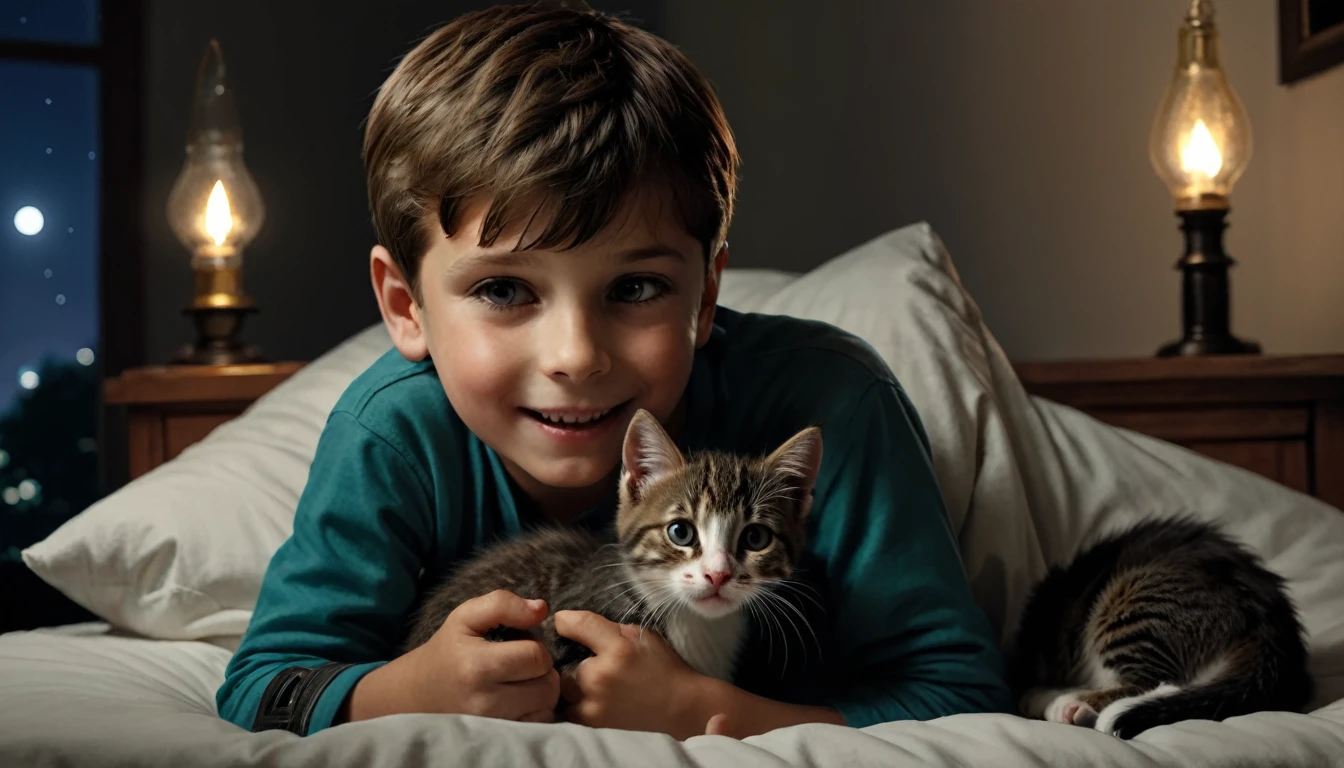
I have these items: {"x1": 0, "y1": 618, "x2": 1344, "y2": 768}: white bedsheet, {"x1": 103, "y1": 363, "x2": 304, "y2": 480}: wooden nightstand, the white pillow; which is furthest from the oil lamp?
{"x1": 0, "y1": 618, "x2": 1344, "y2": 768}: white bedsheet

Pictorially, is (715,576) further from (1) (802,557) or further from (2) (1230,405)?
(2) (1230,405)

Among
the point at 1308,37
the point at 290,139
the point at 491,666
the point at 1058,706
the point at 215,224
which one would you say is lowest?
the point at 1058,706

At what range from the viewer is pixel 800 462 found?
1119 mm

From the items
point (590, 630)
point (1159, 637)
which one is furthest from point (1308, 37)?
point (590, 630)

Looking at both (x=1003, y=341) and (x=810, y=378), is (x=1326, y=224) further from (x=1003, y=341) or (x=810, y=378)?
(x=810, y=378)

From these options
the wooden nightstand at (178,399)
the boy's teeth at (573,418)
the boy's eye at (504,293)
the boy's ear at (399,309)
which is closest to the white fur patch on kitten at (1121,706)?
the boy's teeth at (573,418)

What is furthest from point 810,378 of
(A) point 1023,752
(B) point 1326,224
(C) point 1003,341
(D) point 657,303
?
(C) point 1003,341

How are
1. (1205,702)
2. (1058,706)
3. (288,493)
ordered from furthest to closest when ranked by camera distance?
1. (288,493)
2. (1058,706)
3. (1205,702)

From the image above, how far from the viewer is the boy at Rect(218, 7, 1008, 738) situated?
1.04 metres

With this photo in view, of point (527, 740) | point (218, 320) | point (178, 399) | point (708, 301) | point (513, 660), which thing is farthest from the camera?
point (218, 320)

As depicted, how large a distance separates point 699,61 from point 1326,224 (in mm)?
2068

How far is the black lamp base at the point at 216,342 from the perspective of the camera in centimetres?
234

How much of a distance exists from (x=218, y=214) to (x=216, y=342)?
25 cm

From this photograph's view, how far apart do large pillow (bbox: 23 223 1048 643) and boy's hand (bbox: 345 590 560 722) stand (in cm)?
57
